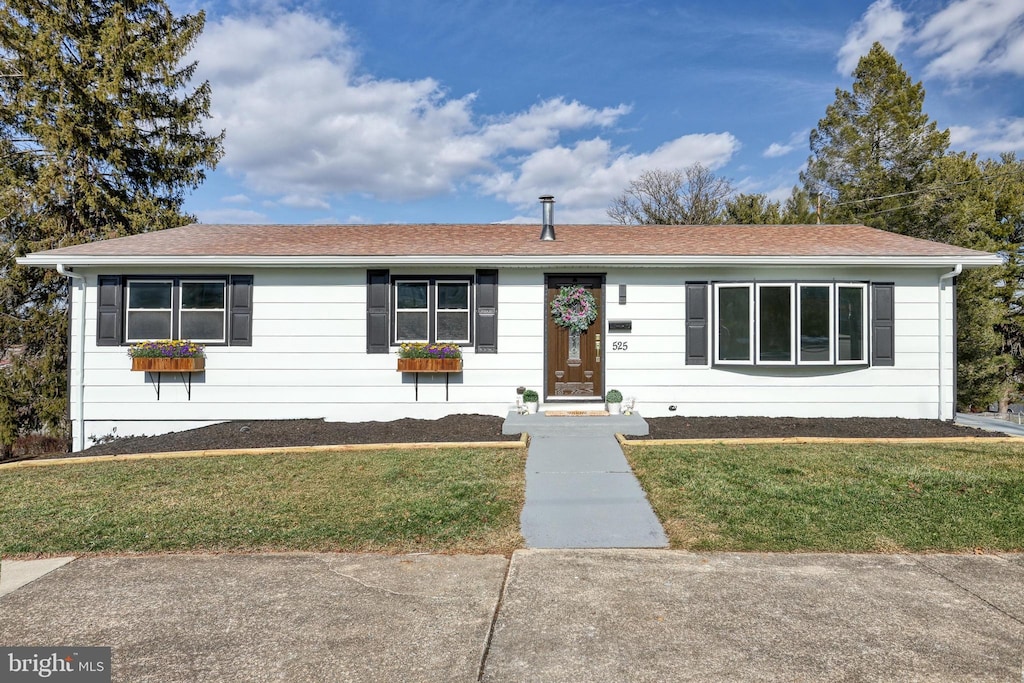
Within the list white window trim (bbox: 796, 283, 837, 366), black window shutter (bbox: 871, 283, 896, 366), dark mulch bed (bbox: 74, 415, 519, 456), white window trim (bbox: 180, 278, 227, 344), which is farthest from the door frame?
white window trim (bbox: 180, 278, 227, 344)

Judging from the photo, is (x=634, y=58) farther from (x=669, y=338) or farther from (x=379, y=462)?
(x=379, y=462)

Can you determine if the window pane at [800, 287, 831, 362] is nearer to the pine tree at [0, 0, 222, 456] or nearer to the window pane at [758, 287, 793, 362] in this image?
the window pane at [758, 287, 793, 362]

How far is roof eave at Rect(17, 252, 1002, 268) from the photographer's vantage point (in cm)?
793

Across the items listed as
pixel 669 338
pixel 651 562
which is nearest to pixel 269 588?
pixel 651 562

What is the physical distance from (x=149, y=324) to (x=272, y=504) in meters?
5.32

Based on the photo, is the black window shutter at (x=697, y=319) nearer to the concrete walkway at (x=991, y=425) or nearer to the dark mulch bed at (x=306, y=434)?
the dark mulch bed at (x=306, y=434)

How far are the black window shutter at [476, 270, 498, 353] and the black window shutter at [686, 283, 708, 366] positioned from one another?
295 cm

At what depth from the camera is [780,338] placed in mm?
8133

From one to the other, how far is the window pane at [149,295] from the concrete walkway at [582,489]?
561 cm

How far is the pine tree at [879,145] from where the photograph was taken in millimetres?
19844

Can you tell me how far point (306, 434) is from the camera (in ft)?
24.4

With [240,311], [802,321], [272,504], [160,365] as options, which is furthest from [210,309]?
[802,321]

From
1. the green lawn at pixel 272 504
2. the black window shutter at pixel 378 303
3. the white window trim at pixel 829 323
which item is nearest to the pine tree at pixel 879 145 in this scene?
the white window trim at pixel 829 323

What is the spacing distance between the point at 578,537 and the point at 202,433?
5.94 meters
